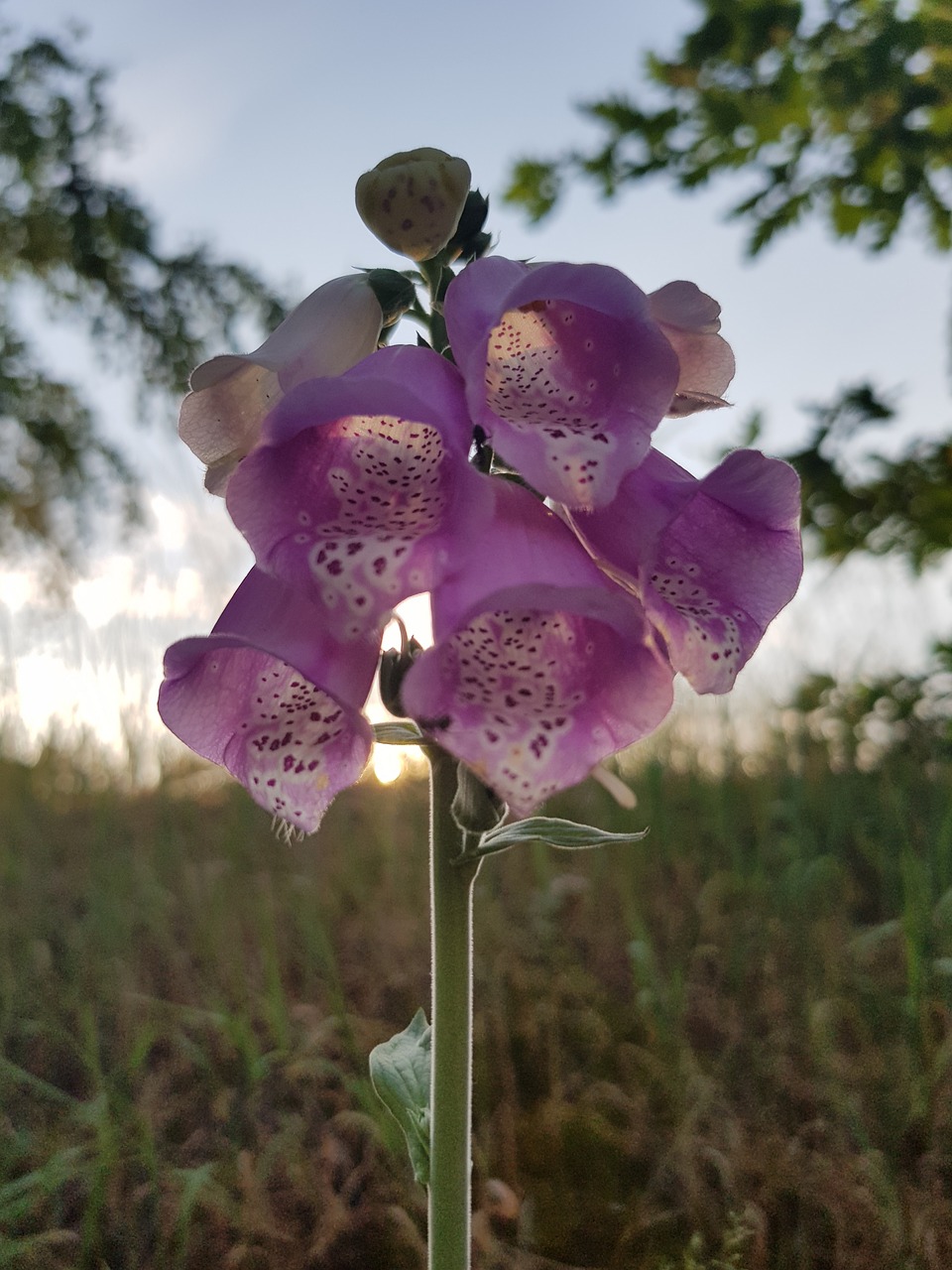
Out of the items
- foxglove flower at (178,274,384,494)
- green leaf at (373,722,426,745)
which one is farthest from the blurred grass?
foxglove flower at (178,274,384,494)

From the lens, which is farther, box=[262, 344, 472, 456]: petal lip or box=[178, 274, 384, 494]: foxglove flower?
box=[178, 274, 384, 494]: foxglove flower

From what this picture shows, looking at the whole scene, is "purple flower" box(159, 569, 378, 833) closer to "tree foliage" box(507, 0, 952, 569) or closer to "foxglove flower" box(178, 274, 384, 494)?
"foxglove flower" box(178, 274, 384, 494)

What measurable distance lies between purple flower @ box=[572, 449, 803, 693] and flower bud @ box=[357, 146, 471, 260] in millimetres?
314

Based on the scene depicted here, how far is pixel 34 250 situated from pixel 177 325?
2.76 ft

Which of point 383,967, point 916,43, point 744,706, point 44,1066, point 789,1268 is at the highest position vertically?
point 916,43

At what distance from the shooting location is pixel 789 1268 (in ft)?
4.56

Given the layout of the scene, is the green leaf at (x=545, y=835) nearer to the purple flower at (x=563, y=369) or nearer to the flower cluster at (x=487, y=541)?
the flower cluster at (x=487, y=541)

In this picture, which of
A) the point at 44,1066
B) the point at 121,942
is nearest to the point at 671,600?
the point at 44,1066

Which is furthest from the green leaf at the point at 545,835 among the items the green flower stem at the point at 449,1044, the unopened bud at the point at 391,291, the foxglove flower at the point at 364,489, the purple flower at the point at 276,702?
the unopened bud at the point at 391,291

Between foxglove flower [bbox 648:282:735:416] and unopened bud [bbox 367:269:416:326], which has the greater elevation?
unopened bud [bbox 367:269:416:326]

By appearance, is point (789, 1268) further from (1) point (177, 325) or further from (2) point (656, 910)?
(1) point (177, 325)

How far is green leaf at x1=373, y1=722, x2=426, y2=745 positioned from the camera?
1.02 meters

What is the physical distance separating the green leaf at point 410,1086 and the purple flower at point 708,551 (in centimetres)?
56

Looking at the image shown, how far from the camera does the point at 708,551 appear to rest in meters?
0.98
